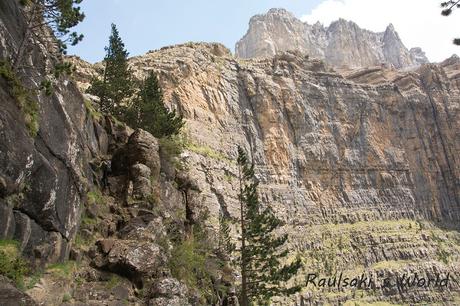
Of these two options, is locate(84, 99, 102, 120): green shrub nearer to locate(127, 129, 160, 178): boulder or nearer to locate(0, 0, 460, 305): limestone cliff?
locate(0, 0, 460, 305): limestone cliff

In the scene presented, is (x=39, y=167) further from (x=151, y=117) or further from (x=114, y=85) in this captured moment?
(x=114, y=85)

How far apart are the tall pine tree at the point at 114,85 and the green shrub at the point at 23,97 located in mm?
19496

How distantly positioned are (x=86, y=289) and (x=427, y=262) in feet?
263

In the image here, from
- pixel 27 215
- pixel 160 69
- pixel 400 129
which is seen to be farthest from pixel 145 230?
pixel 400 129

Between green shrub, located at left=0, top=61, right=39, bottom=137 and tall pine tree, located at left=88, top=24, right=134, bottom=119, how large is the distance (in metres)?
19.5

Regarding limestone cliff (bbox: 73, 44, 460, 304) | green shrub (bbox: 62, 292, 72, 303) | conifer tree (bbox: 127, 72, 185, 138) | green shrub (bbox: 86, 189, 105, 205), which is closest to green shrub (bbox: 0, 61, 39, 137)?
green shrub (bbox: 86, 189, 105, 205)

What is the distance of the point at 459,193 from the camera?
359 ft

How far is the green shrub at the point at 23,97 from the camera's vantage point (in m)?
13.8

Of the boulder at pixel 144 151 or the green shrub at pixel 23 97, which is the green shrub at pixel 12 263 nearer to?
the green shrub at pixel 23 97

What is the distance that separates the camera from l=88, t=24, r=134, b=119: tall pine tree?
35.2 meters

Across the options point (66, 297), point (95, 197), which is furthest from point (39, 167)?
point (95, 197)

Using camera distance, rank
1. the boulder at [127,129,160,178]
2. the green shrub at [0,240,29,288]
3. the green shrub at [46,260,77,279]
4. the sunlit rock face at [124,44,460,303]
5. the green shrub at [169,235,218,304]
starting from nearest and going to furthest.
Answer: the green shrub at [0,240,29,288], the green shrub at [46,260,77,279], the green shrub at [169,235,218,304], the boulder at [127,129,160,178], the sunlit rock face at [124,44,460,303]

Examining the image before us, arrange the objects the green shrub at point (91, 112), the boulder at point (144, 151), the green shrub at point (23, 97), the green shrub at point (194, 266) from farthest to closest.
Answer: the boulder at point (144, 151)
the green shrub at point (91, 112)
the green shrub at point (194, 266)
the green shrub at point (23, 97)

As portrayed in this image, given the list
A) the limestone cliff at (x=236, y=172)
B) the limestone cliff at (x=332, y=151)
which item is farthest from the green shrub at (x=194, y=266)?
the limestone cliff at (x=332, y=151)
